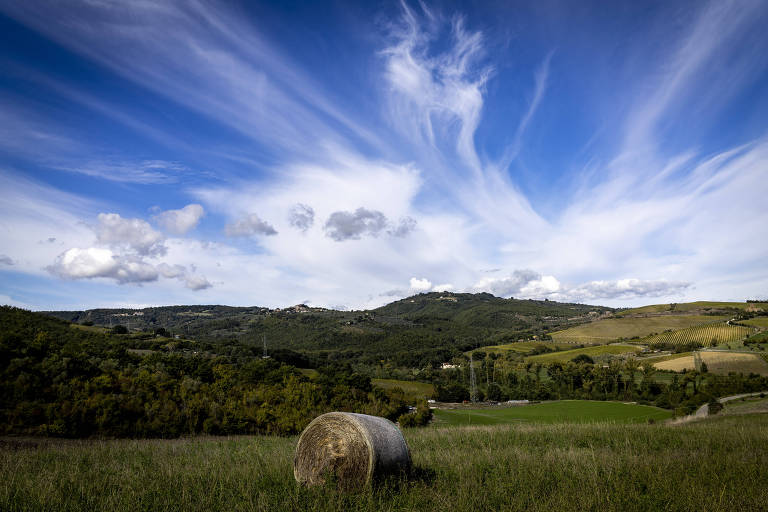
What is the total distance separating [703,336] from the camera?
95.9 m

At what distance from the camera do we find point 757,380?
54.5 meters

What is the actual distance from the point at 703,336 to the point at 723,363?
118 feet

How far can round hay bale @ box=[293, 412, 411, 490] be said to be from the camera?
708cm

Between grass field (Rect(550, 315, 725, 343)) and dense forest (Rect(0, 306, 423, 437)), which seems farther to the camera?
grass field (Rect(550, 315, 725, 343))

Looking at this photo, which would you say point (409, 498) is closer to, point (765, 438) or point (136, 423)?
point (765, 438)

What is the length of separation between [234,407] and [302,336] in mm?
169323

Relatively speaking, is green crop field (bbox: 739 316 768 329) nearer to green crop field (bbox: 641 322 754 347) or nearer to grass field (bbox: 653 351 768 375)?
green crop field (bbox: 641 322 754 347)

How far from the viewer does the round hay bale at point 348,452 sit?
708 cm

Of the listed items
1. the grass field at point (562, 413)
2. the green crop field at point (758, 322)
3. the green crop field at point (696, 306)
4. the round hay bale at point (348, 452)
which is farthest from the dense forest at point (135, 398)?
the green crop field at point (696, 306)

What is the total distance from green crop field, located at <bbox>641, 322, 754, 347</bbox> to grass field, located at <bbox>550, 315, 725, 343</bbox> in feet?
35.3

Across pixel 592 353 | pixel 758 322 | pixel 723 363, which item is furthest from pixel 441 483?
pixel 758 322

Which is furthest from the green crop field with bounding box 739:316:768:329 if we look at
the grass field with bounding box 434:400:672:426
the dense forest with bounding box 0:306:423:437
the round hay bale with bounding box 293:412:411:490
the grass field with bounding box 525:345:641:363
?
the round hay bale with bounding box 293:412:411:490

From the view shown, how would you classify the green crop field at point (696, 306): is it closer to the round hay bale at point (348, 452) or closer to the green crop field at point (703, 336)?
the green crop field at point (703, 336)

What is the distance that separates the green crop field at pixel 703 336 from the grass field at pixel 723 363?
60.0ft
